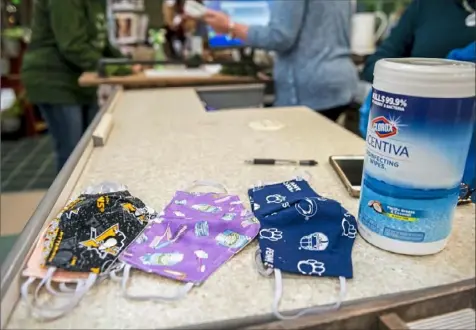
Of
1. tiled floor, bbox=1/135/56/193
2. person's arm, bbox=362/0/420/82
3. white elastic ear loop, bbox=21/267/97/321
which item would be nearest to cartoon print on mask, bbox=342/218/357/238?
white elastic ear loop, bbox=21/267/97/321

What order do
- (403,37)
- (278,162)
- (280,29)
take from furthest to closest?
(280,29) → (403,37) → (278,162)

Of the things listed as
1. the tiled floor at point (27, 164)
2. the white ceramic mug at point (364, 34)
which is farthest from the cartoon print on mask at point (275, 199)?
the white ceramic mug at point (364, 34)

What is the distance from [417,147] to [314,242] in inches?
6.5

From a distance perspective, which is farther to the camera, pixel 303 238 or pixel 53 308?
pixel 303 238

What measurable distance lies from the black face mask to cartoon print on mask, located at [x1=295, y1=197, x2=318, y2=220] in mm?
202

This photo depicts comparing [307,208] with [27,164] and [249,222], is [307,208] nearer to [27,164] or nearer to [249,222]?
[249,222]

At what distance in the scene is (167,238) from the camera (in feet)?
1.82

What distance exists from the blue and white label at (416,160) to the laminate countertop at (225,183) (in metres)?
0.06

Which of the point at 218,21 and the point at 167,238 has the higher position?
the point at 218,21

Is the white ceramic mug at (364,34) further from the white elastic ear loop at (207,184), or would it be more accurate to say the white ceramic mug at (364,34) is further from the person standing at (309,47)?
the white elastic ear loop at (207,184)

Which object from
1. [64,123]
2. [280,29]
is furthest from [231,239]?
[64,123]

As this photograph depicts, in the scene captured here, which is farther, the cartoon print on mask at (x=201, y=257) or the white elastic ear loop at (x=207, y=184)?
the white elastic ear loop at (x=207, y=184)

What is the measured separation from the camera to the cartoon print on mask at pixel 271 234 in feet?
1.81

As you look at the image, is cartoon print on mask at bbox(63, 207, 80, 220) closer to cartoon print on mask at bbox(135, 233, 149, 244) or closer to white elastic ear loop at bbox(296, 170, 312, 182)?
cartoon print on mask at bbox(135, 233, 149, 244)
